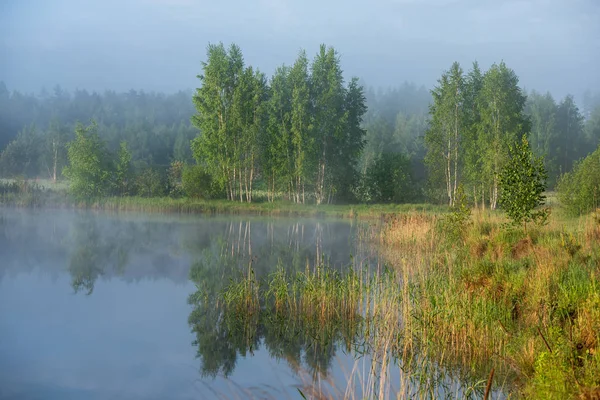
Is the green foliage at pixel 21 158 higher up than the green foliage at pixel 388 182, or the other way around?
the green foliage at pixel 21 158

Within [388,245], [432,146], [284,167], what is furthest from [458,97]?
[388,245]

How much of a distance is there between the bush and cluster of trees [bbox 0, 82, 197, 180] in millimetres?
8886

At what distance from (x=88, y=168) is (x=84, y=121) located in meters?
89.7

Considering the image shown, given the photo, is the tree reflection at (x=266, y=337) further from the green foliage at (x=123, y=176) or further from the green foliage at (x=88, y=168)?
the green foliage at (x=123, y=176)

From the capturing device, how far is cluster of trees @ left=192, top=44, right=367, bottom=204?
4331 cm

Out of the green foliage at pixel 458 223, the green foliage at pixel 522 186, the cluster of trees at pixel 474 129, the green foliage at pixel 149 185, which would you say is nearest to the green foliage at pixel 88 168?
the green foliage at pixel 149 185

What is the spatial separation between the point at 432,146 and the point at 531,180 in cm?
2785

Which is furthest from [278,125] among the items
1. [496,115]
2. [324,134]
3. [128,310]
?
[128,310]

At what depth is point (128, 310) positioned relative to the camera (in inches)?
512

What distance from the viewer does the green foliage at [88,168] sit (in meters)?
41.2

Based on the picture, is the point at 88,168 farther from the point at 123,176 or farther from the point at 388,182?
the point at 388,182

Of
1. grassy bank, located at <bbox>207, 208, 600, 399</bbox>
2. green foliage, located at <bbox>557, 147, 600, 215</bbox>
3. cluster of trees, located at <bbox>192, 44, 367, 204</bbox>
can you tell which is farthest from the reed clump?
cluster of trees, located at <bbox>192, 44, 367, 204</bbox>

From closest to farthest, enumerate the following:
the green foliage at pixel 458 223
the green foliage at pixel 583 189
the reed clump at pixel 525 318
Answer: the reed clump at pixel 525 318
the green foliage at pixel 458 223
the green foliage at pixel 583 189

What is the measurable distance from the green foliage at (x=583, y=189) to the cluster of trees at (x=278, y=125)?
64.1 feet
